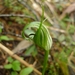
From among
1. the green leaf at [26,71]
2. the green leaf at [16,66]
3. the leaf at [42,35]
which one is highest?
the leaf at [42,35]

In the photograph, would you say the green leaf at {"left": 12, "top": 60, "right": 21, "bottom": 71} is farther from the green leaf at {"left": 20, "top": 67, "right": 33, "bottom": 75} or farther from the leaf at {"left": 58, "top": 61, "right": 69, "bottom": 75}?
the leaf at {"left": 58, "top": 61, "right": 69, "bottom": 75}

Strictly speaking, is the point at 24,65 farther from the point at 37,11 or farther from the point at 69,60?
the point at 37,11

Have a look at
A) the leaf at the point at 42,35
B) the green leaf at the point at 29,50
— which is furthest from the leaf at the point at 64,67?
the leaf at the point at 42,35

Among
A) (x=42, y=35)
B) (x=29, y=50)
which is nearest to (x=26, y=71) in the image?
(x=29, y=50)

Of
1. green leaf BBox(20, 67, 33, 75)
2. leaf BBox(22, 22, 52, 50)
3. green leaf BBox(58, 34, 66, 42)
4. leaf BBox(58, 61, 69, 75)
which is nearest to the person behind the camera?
leaf BBox(22, 22, 52, 50)

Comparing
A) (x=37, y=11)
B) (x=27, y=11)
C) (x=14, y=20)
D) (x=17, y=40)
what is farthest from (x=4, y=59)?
(x=37, y=11)

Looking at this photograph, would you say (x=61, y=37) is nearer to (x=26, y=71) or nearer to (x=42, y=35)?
(x=26, y=71)

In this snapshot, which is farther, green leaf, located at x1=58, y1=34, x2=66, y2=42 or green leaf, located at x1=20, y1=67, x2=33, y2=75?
green leaf, located at x1=58, y1=34, x2=66, y2=42

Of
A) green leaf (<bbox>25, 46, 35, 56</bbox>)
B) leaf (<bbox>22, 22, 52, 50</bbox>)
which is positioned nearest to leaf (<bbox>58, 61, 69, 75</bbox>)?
green leaf (<bbox>25, 46, 35, 56</bbox>)

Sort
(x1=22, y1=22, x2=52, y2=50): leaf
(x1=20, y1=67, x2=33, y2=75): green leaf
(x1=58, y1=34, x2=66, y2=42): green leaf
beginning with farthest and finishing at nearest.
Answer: (x1=58, y1=34, x2=66, y2=42): green leaf
(x1=20, y1=67, x2=33, y2=75): green leaf
(x1=22, y1=22, x2=52, y2=50): leaf

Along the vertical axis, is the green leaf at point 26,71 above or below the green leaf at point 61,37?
below

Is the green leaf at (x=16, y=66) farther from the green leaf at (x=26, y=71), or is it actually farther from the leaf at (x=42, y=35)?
the leaf at (x=42, y=35)
